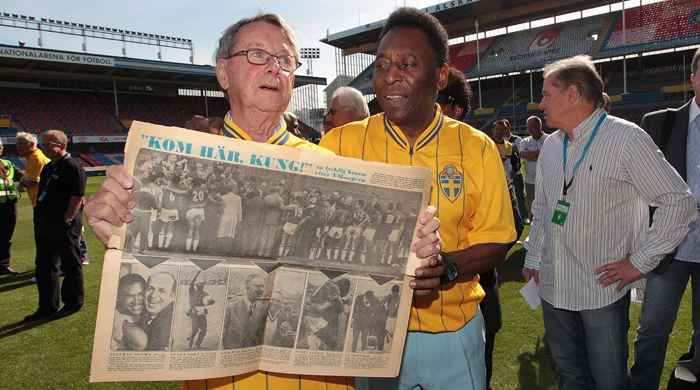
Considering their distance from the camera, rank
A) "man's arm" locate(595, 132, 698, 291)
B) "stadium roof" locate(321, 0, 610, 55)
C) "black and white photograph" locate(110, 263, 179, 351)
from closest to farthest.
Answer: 1. "black and white photograph" locate(110, 263, 179, 351)
2. "man's arm" locate(595, 132, 698, 291)
3. "stadium roof" locate(321, 0, 610, 55)

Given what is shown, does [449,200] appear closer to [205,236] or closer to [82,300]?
[205,236]

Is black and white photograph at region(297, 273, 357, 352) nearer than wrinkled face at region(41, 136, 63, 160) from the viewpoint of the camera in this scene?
Yes

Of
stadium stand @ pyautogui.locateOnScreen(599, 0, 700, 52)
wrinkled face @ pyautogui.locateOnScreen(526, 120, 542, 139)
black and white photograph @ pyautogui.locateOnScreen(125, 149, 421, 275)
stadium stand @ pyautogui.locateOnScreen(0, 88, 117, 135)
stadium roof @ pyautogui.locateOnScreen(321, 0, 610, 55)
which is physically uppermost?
stadium roof @ pyautogui.locateOnScreen(321, 0, 610, 55)

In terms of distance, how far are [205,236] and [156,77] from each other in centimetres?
3946

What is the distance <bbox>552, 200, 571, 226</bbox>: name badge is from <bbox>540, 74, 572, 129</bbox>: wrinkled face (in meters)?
0.40

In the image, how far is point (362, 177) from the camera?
1.14 metres

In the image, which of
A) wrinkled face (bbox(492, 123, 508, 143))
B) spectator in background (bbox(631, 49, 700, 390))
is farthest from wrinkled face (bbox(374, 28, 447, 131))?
wrinkled face (bbox(492, 123, 508, 143))

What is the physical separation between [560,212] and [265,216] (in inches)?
69.0

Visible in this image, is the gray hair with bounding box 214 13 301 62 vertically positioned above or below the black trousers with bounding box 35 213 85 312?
above

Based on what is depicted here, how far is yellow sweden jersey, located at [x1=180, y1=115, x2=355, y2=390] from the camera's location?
1.30m

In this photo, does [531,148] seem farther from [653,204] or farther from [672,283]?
[653,204]

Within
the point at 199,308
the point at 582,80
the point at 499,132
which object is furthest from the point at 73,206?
the point at 499,132

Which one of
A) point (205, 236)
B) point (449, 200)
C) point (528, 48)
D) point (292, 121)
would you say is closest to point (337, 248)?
point (205, 236)

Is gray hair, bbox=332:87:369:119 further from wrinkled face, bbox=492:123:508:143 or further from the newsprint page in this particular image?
wrinkled face, bbox=492:123:508:143
